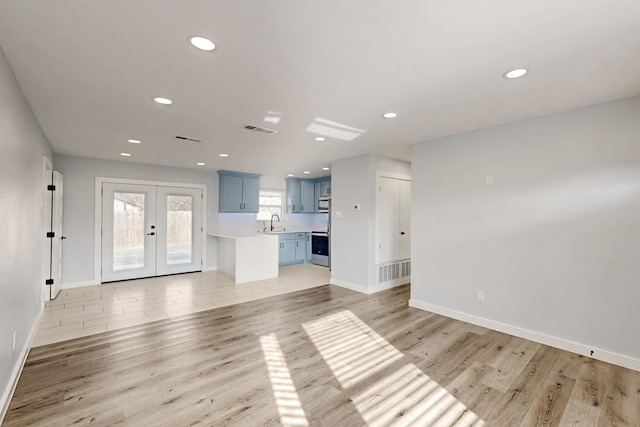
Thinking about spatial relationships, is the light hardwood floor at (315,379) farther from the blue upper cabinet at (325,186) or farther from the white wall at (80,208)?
the blue upper cabinet at (325,186)

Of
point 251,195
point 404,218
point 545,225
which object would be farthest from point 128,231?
point 545,225

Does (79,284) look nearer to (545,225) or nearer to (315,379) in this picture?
(315,379)

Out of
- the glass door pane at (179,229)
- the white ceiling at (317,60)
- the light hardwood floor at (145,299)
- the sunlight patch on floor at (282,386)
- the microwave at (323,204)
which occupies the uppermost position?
the white ceiling at (317,60)

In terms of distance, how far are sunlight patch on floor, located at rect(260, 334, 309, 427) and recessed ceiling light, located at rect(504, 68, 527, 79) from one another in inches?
113

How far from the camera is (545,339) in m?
3.06

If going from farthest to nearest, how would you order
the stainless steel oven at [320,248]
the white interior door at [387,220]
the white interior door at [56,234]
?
the stainless steel oven at [320,248], the white interior door at [387,220], the white interior door at [56,234]

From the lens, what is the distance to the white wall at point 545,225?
8.73 feet

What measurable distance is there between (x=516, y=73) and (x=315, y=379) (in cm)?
287

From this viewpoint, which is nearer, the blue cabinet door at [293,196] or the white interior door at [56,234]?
the white interior door at [56,234]

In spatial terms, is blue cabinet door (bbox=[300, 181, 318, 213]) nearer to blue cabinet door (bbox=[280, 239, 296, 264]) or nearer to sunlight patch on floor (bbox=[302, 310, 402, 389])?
blue cabinet door (bbox=[280, 239, 296, 264])

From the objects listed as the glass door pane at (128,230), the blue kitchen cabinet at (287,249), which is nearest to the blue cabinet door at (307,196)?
the blue kitchen cabinet at (287,249)

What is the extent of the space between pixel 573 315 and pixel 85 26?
4600 millimetres

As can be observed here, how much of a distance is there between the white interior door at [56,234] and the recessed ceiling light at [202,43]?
437cm

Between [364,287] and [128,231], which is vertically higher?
[128,231]
